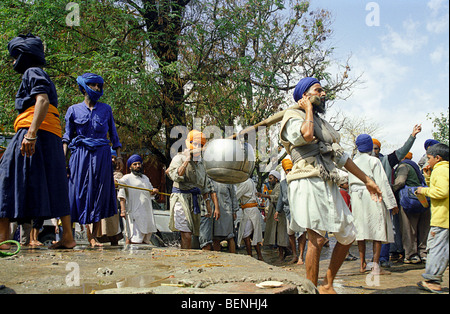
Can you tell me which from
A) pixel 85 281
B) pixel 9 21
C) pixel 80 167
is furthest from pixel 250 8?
pixel 85 281

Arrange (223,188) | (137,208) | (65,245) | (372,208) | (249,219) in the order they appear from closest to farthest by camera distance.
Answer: (65,245), (372,208), (137,208), (223,188), (249,219)

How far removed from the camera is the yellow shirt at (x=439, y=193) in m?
3.77

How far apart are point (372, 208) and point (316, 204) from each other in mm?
2922

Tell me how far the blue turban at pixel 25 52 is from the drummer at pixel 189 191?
8.65ft

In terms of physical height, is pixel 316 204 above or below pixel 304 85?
below

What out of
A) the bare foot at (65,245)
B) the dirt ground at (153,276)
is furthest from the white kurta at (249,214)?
the bare foot at (65,245)

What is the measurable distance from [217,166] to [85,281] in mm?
1843

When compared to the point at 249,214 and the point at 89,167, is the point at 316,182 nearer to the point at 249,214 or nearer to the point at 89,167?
the point at 89,167

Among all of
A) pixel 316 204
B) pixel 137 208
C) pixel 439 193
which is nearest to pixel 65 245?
pixel 137 208

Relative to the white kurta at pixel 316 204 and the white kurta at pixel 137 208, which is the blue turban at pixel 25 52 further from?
the white kurta at pixel 137 208

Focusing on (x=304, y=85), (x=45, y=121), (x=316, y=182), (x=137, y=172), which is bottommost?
(x=316, y=182)

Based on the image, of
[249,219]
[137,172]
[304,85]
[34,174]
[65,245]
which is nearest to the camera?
[304,85]

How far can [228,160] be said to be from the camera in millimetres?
4551

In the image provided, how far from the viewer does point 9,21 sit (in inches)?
399
